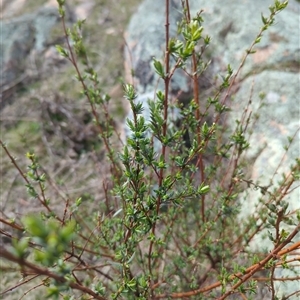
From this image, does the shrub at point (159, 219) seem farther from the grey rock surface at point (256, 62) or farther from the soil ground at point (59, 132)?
the soil ground at point (59, 132)

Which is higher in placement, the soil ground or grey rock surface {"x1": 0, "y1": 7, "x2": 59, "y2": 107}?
grey rock surface {"x1": 0, "y1": 7, "x2": 59, "y2": 107}

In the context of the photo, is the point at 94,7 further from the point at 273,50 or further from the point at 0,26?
the point at 273,50

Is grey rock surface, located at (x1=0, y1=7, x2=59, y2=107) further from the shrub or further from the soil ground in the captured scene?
the shrub

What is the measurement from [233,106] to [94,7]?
2743mm

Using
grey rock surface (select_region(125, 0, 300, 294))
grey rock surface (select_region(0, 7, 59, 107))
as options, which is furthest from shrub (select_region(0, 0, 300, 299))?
grey rock surface (select_region(0, 7, 59, 107))

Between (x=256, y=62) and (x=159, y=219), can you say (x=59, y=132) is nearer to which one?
(x=256, y=62)

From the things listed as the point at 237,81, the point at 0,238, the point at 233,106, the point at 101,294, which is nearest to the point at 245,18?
the point at 237,81

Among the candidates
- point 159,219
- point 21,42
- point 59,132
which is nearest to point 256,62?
point 59,132

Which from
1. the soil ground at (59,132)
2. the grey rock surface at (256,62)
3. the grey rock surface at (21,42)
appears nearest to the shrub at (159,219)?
A: the grey rock surface at (256,62)

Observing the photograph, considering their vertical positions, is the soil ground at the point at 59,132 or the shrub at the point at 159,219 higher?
the soil ground at the point at 59,132

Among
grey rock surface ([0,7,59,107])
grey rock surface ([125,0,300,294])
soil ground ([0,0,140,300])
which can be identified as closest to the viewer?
grey rock surface ([125,0,300,294])

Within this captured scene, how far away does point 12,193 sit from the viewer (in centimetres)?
326

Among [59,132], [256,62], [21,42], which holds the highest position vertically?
[21,42]

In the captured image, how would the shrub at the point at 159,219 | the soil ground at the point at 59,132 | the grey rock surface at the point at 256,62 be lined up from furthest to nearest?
the soil ground at the point at 59,132
the grey rock surface at the point at 256,62
the shrub at the point at 159,219
